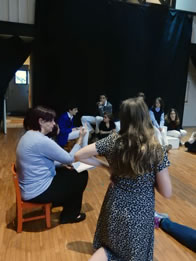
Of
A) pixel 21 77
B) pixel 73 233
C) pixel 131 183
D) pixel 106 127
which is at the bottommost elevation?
pixel 73 233

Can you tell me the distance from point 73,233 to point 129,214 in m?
0.94

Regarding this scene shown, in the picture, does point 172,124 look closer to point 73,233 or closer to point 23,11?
point 73,233

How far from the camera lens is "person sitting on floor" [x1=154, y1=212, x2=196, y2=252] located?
6.25ft

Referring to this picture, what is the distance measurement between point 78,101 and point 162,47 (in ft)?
8.85

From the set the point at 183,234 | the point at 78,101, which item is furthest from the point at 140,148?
the point at 78,101

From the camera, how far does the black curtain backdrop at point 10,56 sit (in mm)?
5602

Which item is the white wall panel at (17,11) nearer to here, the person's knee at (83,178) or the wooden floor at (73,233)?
the wooden floor at (73,233)

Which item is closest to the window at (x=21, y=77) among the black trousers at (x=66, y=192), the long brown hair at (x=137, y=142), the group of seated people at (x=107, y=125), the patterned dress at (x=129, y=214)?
the group of seated people at (x=107, y=125)

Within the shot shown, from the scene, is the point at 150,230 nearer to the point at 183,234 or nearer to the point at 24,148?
the point at 183,234

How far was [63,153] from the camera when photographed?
189cm

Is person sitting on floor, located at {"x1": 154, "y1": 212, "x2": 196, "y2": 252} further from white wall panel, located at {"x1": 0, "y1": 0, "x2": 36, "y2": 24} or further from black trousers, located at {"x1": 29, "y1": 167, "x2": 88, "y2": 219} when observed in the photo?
white wall panel, located at {"x1": 0, "y1": 0, "x2": 36, "y2": 24}

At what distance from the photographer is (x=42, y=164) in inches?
75.1

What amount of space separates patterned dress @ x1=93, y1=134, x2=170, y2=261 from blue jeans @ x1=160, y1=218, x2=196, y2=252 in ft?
2.27

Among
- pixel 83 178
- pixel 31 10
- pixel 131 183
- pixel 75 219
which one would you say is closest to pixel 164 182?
pixel 131 183
